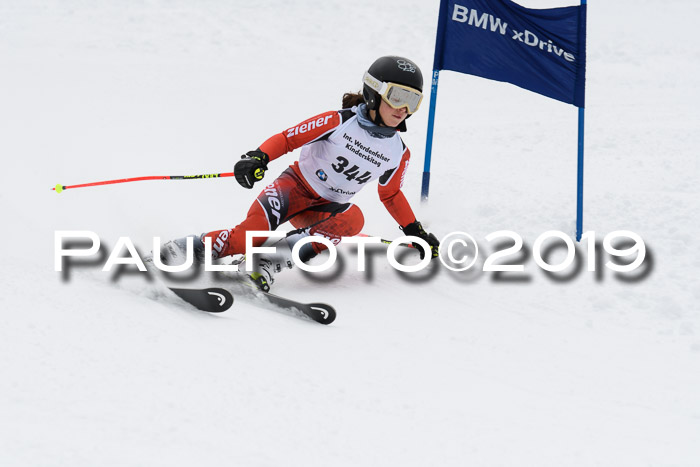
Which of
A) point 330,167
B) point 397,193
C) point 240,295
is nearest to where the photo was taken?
point 240,295

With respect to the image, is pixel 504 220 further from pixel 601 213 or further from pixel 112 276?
pixel 112 276

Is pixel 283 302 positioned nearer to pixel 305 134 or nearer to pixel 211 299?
pixel 211 299

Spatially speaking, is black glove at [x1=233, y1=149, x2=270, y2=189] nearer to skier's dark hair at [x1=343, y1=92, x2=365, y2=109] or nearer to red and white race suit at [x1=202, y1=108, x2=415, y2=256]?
red and white race suit at [x1=202, y1=108, x2=415, y2=256]

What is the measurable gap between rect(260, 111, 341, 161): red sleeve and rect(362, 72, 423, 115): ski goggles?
356mm

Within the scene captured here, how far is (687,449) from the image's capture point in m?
2.84

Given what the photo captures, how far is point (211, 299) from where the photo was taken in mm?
3770

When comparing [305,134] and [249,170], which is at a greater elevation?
[305,134]

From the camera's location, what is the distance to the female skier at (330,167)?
4516mm

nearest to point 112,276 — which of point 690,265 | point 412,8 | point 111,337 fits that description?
point 111,337

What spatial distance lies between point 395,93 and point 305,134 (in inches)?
25.8

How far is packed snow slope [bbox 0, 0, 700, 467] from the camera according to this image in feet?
8.55

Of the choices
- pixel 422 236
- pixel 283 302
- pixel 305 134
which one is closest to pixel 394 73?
pixel 305 134

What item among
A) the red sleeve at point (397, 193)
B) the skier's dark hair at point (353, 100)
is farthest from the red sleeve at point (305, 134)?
the red sleeve at point (397, 193)

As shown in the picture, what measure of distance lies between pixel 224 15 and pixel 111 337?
10028 millimetres
